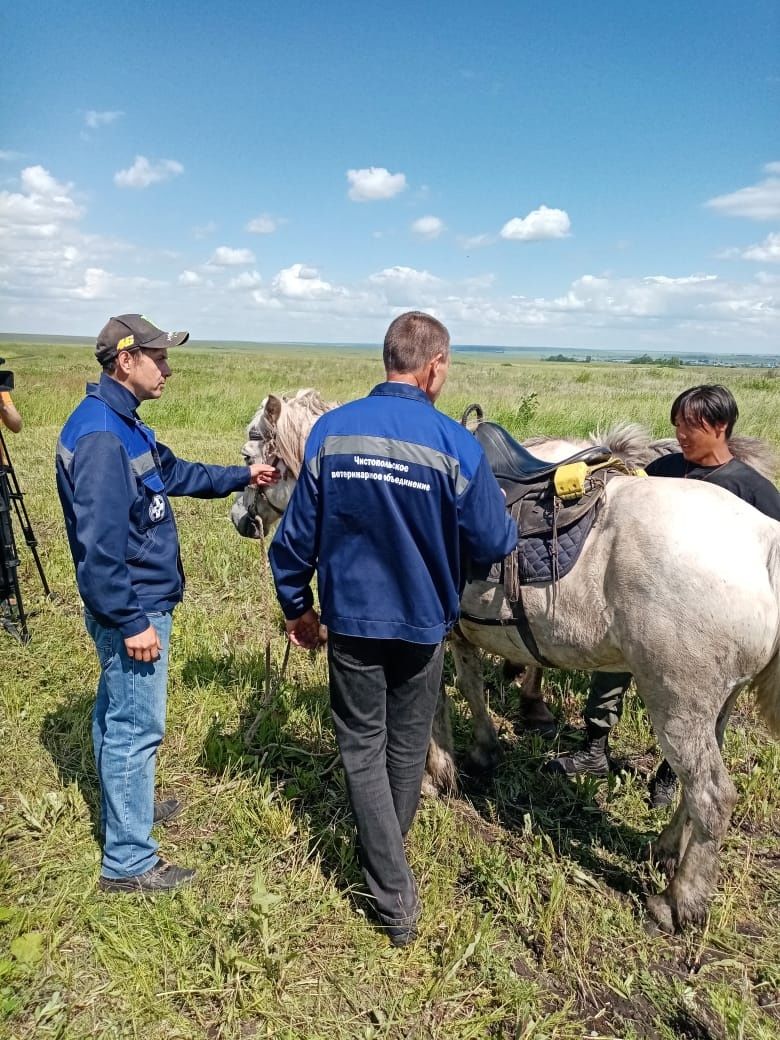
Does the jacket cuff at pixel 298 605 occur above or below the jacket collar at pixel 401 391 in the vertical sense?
below

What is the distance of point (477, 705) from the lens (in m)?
3.87

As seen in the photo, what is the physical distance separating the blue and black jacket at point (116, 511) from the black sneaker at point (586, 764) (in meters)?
2.52

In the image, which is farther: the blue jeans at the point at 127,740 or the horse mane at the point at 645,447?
the horse mane at the point at 645,447

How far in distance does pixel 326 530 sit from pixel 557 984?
2.01 m

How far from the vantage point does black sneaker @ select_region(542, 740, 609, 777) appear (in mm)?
3941

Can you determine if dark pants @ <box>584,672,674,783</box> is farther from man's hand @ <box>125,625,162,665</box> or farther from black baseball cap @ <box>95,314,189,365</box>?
black baseball cap @ <box>95,314,189,365</box>

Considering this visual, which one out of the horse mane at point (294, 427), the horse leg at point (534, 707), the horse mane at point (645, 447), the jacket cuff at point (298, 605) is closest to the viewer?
the jacket cuff at point (298, 605)

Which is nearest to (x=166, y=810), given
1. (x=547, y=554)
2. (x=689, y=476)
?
(x=547, y=554)

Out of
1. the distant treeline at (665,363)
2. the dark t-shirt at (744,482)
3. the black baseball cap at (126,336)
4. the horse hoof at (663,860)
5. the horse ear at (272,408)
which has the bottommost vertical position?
the horse hoof at (663,860)

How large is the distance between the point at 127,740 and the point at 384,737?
44.5 inches

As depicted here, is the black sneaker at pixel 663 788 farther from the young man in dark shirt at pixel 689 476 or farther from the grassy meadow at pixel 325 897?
the grassy meadow at pixel 325 897

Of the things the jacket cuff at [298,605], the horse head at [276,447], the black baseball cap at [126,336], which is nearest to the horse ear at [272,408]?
the horse head at [276,447]

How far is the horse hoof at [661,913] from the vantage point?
112 inches

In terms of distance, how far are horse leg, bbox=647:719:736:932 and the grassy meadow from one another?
0.37 ft
